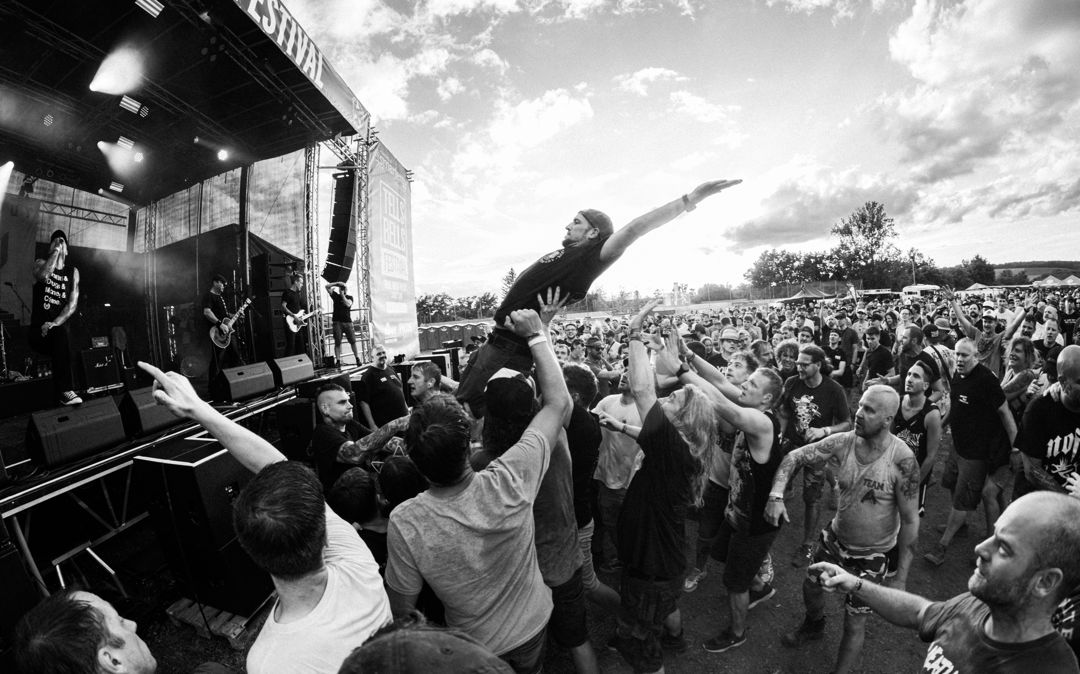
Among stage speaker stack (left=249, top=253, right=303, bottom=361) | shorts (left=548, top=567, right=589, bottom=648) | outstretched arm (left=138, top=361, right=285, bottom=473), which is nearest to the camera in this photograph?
outstretched arm (left=138, top=361, right=285, bottom=473)

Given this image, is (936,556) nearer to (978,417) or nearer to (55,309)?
(978,417)

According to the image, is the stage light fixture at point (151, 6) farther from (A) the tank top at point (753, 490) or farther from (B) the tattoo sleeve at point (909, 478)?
(B) the tattoo sleeve at point (909, 478)

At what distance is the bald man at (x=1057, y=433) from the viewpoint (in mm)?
2842

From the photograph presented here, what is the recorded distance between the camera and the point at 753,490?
298 cm

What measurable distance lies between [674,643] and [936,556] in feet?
8.81

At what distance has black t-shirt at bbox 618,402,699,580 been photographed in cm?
242

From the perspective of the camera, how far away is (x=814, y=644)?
9.86ft

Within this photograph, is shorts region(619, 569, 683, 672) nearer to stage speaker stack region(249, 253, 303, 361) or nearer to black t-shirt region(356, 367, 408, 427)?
black t-shirt region(356, 367, 408, 427)

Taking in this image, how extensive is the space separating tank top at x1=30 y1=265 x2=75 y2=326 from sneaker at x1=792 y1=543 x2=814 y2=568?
8717 millimetres

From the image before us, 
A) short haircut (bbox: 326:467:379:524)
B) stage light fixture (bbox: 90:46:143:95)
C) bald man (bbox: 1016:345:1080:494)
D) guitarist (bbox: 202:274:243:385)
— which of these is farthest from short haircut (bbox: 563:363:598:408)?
stage light fixture (bbox: 90:46:143:95)

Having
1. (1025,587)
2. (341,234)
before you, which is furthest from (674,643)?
(341,234)

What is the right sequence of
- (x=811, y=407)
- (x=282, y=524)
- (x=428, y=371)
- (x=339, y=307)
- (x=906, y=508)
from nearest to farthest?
1. (x=282, y=524)
2. (x=906, y=508)
3. (x=811, y=407)
4. (x=428, y=371)
5. (x=339, y=307)

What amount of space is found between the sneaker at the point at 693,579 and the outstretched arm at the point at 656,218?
295 centimetres

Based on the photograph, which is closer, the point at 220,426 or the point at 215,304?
the point at 220,426
